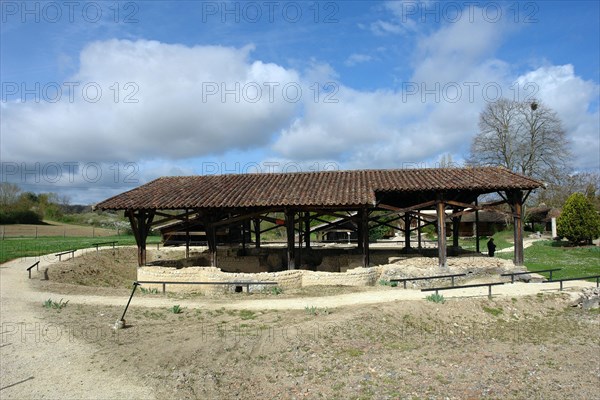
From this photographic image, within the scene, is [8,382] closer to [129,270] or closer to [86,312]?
[86,312]

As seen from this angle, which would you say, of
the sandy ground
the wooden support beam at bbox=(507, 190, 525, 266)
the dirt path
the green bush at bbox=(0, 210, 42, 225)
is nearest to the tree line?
the green bush at bbox=(0, 210, 42, 225)

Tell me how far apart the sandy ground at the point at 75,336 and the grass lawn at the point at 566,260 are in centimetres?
293

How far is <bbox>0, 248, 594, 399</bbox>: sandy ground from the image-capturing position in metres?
6.74

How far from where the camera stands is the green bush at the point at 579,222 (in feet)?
84.2

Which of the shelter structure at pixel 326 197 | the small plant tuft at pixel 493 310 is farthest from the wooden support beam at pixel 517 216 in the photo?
the small plant tuft at pixel 493 310

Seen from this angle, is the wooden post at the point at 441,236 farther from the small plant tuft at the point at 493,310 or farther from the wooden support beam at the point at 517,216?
the small plant tuft at the point at 493,310

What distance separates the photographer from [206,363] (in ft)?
25.0

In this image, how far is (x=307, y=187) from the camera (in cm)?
1547

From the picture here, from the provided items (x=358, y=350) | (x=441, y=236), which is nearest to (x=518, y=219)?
(x=441, y=236)

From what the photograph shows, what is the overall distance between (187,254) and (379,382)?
16.7m

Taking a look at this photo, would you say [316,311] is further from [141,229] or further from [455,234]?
[455,234]

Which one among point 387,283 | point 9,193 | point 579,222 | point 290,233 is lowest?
point 387,283

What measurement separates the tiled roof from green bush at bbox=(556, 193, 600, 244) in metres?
14.0

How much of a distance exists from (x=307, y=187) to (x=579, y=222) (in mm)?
20125
